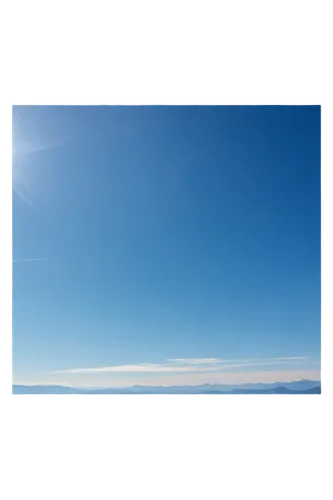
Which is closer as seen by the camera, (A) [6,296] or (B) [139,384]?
(A) [6,296]

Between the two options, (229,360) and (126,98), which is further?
(229,360)

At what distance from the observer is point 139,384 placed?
9.55 ft
